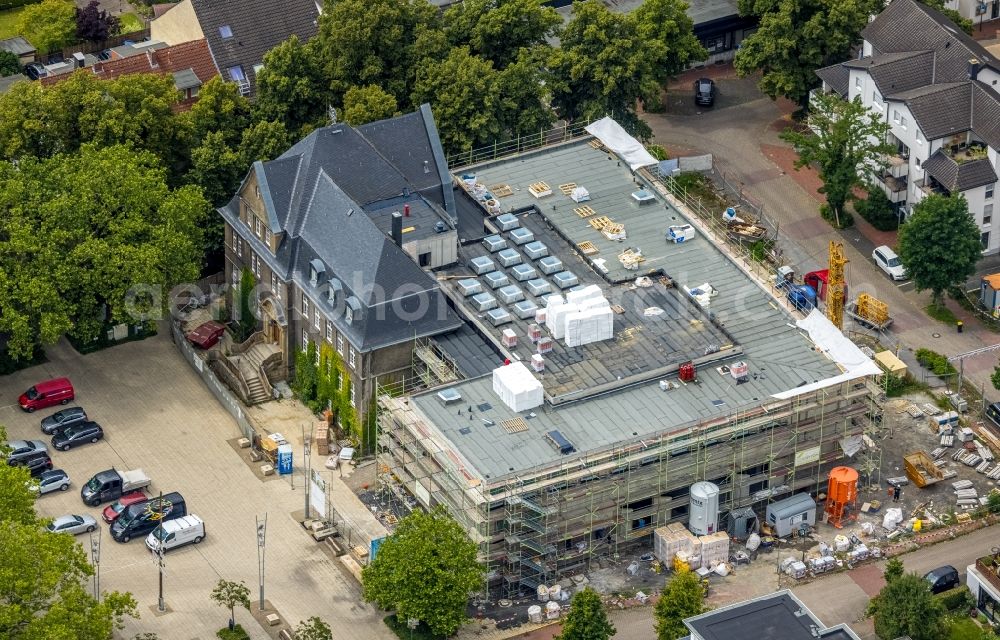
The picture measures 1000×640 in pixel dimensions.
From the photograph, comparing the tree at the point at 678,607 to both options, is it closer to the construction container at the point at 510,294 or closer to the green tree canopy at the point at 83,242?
the construction container at the point at 510,294

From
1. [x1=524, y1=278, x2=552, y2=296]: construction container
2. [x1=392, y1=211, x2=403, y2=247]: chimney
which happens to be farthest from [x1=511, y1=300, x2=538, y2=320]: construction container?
[x1=392, y1=211, x2=403, y2=247]: chimney

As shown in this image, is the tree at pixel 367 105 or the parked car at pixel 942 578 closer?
the parked car at pixel 942 578

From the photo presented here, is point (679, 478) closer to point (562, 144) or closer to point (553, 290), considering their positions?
point (553, 290)

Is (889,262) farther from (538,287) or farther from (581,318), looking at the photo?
(581,318)

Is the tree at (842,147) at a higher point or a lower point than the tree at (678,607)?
higher

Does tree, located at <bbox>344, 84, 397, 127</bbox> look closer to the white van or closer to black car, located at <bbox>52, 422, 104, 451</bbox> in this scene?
black car, located at <bbox>52, 422, 104, 451</bbox>

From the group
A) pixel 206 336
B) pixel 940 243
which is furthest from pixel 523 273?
pixel 940 243

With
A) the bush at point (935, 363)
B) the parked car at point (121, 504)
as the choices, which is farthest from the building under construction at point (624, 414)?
the parked car at point (121, 504)
